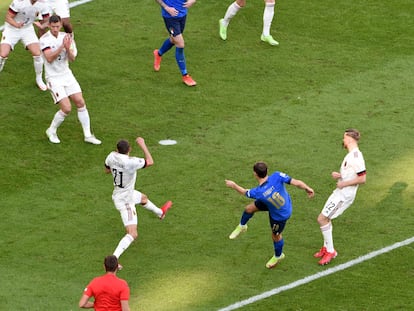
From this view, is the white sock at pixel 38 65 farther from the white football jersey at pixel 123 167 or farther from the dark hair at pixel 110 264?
the dark hair at pixel 110 264

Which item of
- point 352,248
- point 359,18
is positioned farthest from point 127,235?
point 359,18

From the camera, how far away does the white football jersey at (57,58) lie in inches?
790

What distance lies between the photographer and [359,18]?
26812 mm

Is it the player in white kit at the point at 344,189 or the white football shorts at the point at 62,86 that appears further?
the white football shorts at the point at 62,86

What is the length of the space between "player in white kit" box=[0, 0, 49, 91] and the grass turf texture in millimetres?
1016

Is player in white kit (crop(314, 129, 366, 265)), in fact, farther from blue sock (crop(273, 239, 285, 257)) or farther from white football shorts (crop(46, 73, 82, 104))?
white football shorts (crop(46, 73, 82, 104))

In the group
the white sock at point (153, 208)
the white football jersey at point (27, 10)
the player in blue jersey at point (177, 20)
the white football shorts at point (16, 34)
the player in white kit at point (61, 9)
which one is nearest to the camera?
the white sock at point (153, 208)

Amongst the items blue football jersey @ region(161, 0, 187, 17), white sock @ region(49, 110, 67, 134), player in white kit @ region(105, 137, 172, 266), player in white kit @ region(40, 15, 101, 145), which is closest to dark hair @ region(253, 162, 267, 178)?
player in white kit @ region(105, 137, 172, 266)

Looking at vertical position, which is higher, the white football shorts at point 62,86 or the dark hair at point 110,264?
the dark hair at point 110,264

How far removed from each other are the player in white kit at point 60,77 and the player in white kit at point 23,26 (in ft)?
5.70

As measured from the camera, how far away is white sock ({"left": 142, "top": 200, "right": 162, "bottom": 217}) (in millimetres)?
18109

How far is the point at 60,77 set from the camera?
20.5 metres

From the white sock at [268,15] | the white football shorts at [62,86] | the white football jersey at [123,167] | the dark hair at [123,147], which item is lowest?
the white sock at [268,15]

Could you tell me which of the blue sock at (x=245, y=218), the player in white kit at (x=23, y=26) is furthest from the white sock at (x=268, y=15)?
the blue sock at (x=245, y=218)
